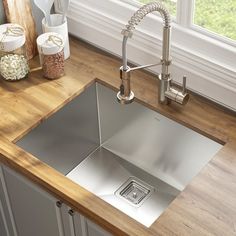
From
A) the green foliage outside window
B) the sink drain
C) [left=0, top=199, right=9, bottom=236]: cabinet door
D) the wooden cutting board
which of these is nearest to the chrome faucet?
the green foliage outside window

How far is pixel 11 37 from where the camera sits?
2.01 meters

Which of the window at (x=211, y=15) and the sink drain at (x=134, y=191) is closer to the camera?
the window at (x=211, y=15)

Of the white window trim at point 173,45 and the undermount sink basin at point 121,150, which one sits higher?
the white window trim at point 173,45

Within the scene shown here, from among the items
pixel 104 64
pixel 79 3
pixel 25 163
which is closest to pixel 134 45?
pixel 104 64

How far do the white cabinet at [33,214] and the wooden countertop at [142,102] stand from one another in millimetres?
94

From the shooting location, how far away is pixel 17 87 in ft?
6.74

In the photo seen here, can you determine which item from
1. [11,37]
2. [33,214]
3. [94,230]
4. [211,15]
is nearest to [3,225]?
[33,214]

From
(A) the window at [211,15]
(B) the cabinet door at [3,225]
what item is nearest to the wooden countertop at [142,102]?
(A) the window at [211,15]

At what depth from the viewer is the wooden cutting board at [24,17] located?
2.04 m

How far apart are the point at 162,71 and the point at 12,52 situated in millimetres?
533

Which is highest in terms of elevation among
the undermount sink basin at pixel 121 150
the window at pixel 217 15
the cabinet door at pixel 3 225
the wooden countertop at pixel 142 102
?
the window at pixel 217 15

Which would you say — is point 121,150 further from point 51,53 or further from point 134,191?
point 51,53

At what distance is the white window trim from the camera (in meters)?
1.90

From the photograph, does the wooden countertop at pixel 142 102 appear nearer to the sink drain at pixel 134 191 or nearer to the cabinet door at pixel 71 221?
the cabinet door at pixel 71 221
